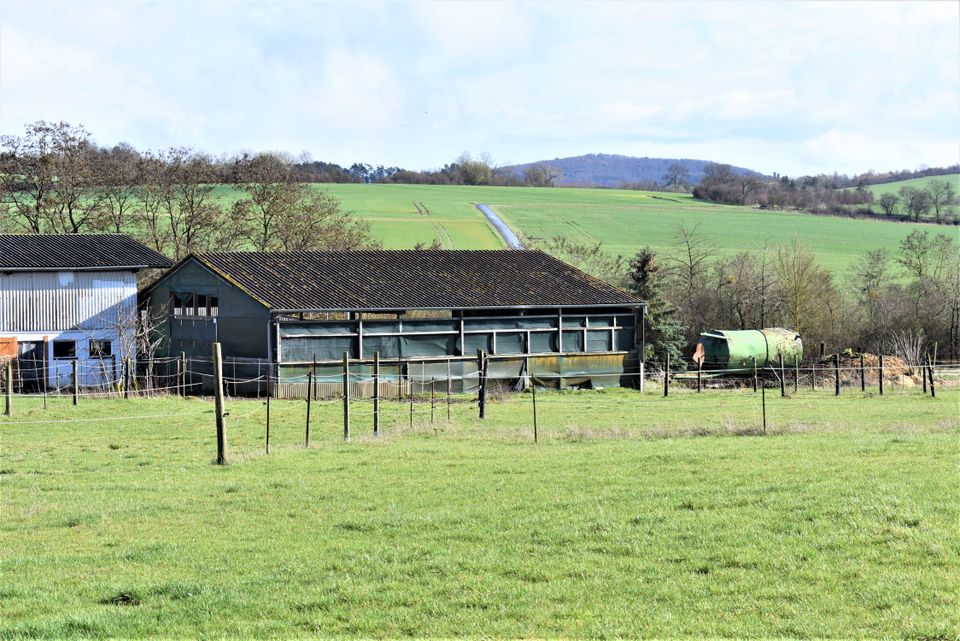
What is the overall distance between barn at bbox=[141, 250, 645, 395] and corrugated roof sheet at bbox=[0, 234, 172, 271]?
4.91ft

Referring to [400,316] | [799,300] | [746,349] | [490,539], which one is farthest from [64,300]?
[799,300]

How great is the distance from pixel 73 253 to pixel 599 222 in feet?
180

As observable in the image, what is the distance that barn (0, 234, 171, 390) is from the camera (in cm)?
3853

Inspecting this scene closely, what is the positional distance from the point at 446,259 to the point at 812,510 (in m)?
34.3

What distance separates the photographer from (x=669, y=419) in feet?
90.8

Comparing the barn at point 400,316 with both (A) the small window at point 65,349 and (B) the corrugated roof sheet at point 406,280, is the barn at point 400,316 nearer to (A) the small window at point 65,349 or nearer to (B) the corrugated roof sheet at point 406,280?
(B) the corrugated roof sheet at point 406,280

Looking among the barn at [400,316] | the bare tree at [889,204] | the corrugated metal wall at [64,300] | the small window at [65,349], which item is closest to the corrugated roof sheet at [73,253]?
the corrugated metal wall at [64,300]

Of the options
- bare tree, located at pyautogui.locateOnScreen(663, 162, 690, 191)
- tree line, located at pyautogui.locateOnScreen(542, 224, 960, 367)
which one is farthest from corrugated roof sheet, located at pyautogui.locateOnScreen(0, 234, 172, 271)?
bare tree, located at pyautogui.locateOnScreen(663, 162, 690, 191)

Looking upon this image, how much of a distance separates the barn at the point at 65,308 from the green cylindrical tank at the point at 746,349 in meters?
23.8

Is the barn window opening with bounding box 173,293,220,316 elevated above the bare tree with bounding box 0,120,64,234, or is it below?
below

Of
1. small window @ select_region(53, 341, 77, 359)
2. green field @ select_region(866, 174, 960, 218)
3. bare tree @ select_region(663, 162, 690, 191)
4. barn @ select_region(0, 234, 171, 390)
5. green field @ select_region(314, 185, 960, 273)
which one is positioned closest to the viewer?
barn @ select_region(0, 234, 171, 390)

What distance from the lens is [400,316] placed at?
38188 millimetres

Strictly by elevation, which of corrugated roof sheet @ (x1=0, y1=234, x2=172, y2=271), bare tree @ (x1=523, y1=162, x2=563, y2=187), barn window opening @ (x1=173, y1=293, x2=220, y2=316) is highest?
bare tree @ (x1=523, y1=162, x2=563, y2=187)

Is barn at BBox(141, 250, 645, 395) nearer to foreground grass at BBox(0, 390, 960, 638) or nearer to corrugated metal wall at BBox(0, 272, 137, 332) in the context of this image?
corrugated metal wall at BBox(0, 272, 137, 332)
